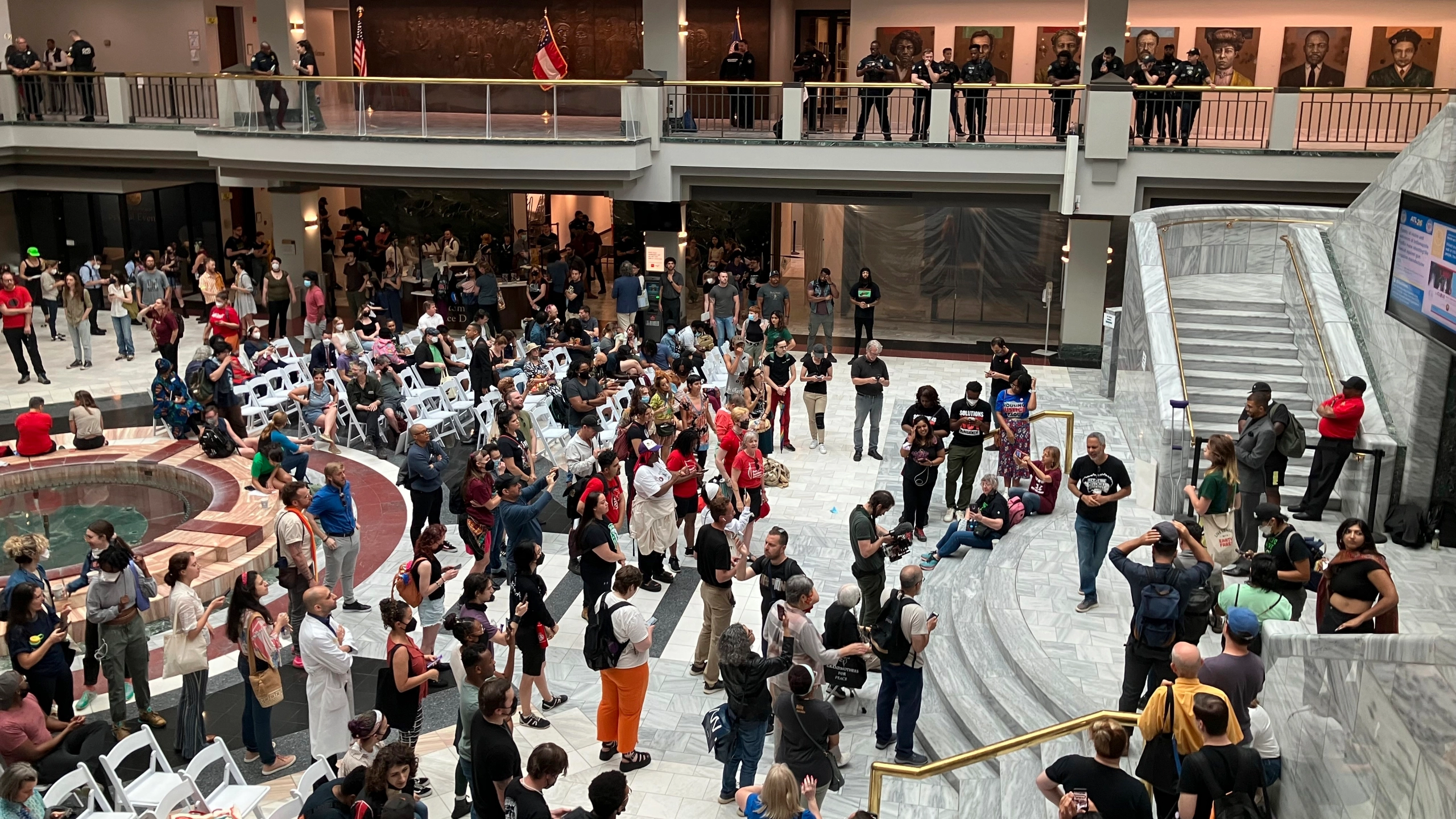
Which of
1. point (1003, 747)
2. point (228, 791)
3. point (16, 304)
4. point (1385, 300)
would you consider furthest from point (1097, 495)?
point (16, 304)

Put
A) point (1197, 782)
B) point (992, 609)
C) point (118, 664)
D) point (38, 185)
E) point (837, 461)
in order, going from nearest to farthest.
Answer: point (1197, 782)
point (118, 664)
point (992, 609)
point (837, 461)
point (38, 185)

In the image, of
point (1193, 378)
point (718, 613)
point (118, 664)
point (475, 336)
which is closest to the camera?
point (118, 664)

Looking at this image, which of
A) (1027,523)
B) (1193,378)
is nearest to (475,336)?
(1027,523)

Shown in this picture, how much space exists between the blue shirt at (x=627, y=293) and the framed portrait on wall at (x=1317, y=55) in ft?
38.9

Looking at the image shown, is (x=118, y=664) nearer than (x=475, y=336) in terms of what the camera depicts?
Yes

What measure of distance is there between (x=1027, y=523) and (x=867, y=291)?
25.3 feet

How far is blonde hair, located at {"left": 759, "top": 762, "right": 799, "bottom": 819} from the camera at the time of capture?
6.06 meters

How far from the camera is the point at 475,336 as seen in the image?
16422 mm

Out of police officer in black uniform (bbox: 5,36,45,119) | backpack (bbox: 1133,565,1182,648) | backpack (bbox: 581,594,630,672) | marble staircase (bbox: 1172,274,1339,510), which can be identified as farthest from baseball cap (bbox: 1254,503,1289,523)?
police officer in black uniform (bbox: 5,36,45,119)

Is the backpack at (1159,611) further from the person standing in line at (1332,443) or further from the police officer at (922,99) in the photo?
the police officer at (922,99)

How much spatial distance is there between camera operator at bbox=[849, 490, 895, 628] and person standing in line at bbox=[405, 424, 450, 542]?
3.89 m

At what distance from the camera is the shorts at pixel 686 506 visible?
38.8 feet

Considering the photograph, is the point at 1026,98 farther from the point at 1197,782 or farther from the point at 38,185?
the point at 38,185

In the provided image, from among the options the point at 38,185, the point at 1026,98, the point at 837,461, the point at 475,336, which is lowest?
the point at 837,461
